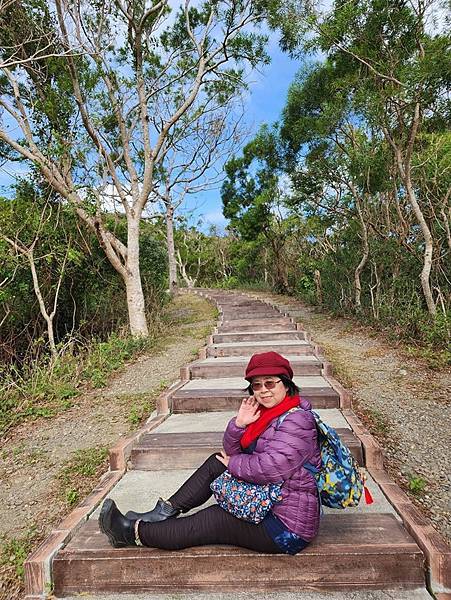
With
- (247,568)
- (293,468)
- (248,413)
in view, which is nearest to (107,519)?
(247,568)

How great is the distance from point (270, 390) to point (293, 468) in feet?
1.22

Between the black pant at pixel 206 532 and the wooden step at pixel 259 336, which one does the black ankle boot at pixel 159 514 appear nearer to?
the black pant at pixel 206 532

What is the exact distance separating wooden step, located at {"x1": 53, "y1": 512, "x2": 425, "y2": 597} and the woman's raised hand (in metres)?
0.62

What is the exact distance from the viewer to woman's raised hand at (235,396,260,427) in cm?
216

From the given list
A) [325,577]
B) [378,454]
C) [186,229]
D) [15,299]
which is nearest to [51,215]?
[15,299]

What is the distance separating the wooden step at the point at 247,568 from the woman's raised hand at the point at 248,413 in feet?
2.03

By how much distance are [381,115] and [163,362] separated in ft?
17.9

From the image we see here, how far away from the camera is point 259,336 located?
24.5 ft

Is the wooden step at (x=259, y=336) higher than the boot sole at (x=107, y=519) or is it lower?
higher

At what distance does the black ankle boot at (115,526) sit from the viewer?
2164 millimetres

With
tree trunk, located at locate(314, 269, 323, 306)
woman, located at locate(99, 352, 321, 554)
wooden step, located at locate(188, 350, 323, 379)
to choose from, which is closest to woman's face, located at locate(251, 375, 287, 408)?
woman, located at locate(99, 352, 321, 554)

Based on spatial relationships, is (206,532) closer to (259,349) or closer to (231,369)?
(231,369)

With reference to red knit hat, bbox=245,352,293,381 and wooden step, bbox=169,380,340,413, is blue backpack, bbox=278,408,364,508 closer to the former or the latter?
red knit hat, bbox=245,352,293,381

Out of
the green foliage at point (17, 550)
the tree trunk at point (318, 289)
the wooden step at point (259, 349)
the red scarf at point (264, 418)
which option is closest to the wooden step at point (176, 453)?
the green foliage at point (17, 550)
